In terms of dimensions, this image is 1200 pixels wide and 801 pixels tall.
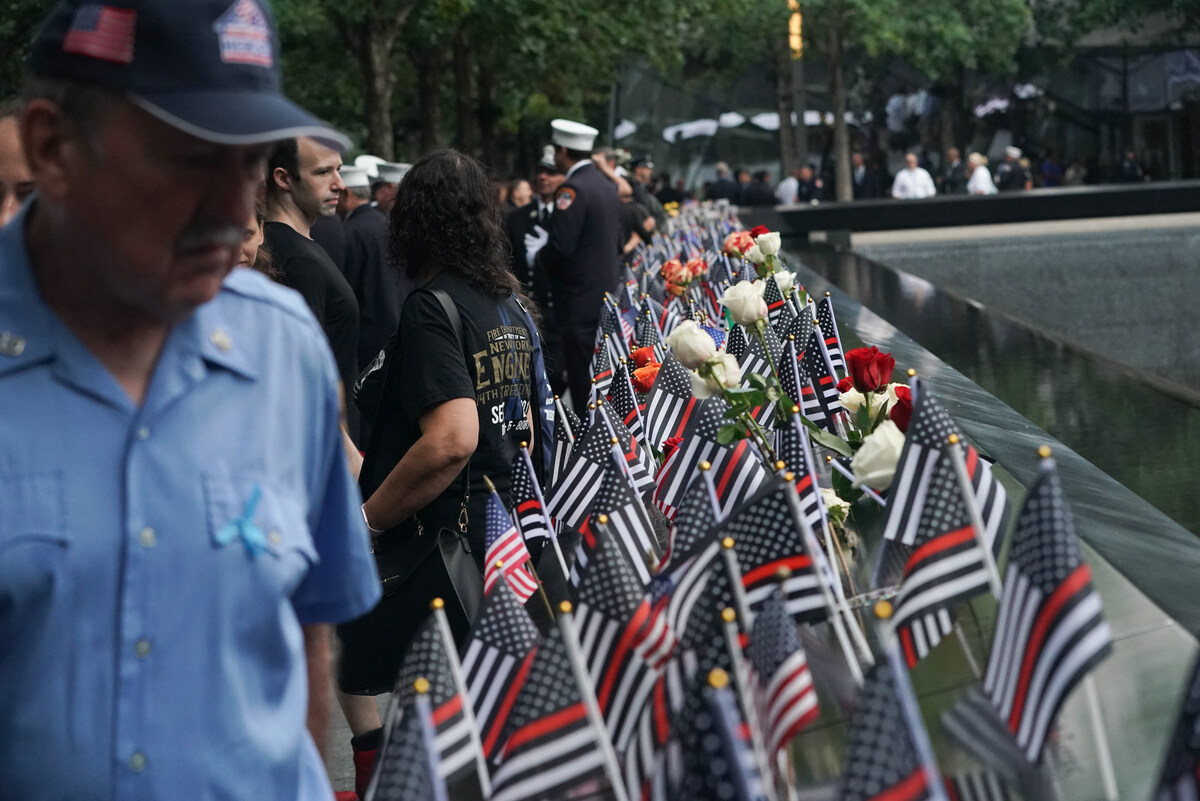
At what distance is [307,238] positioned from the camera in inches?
238

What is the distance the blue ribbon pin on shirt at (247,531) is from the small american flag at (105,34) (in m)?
0.56

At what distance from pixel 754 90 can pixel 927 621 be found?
5519cm

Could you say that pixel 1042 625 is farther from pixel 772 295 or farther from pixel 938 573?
pixel 772 295

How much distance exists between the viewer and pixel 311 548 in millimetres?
2074

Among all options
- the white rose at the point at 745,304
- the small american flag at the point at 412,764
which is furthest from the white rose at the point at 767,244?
the small american flag at the point at 412,764

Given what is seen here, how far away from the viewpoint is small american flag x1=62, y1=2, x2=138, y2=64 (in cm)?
182

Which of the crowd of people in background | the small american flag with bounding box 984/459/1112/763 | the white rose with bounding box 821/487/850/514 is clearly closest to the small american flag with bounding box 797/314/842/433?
the white rose with bounding box 821/487/850/514

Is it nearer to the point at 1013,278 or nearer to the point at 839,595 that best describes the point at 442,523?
the point at 839,595

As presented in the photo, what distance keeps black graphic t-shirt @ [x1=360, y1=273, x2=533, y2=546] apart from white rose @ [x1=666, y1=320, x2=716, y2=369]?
472 millimetres

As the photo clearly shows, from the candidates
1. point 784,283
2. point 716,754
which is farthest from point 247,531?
point 784,283

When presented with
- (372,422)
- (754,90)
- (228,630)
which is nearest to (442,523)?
(372,422)

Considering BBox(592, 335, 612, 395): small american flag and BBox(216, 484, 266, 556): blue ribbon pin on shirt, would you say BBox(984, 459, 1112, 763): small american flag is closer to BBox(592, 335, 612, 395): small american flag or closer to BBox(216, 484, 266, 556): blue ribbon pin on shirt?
BBox(216, 484, 266, 556): blue ribbon pin on shirt

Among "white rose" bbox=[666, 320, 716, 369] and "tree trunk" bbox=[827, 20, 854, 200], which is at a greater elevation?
"tree trunk" bbox=[827, 20, 854, 200]

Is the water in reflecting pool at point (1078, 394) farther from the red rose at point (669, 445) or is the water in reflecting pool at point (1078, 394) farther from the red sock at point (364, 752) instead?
the red sock at point (364, 752)
